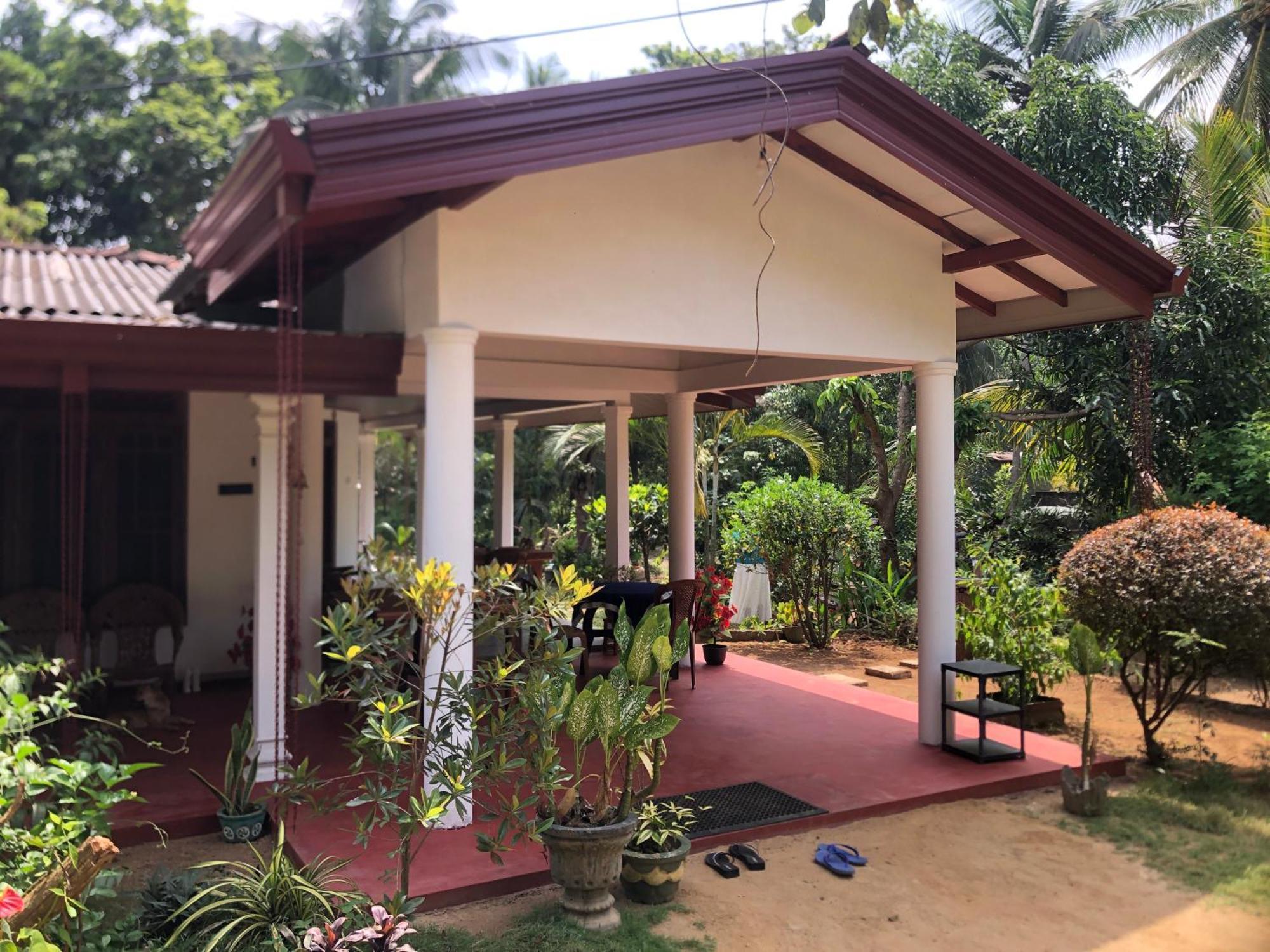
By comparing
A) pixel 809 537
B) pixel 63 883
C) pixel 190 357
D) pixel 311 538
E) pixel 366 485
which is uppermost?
pixel 190 357

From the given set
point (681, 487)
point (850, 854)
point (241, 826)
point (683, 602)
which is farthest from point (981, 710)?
point (241, 826)

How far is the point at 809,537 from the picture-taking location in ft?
41.7

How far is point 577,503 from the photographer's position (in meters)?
19.4

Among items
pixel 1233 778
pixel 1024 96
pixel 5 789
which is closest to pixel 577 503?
pixel 1024 96

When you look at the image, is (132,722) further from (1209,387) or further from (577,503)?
(577,503)

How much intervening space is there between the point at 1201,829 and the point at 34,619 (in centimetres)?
813

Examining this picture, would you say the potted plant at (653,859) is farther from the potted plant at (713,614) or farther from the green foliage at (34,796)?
the potted plant at (713,614)

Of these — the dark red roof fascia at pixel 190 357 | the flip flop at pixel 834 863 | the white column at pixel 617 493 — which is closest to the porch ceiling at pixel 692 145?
the dark red roof fascia at pixel 190 357

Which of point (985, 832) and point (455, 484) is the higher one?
point (455, 484)

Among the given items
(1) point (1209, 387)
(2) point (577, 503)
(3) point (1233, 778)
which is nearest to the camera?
(3) point (1233, 778)

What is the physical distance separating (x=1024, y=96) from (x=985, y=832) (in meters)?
15.2

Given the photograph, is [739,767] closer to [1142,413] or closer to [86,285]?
[86,285]

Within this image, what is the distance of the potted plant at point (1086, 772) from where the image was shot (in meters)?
6.04

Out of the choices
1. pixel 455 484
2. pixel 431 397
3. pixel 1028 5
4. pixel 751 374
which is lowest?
pixel 455 484
